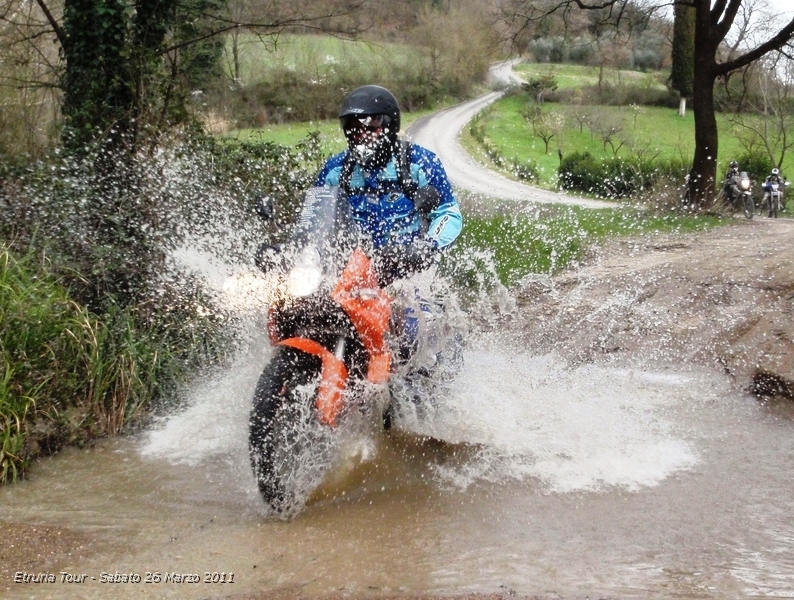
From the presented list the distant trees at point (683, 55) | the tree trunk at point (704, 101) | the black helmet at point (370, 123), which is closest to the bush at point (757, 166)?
the distant trees at point (683, 55)

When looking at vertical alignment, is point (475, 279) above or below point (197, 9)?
below

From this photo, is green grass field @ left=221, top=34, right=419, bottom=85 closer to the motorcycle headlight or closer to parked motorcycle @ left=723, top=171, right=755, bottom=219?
the motorcycle headlight

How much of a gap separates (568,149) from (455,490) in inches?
1661

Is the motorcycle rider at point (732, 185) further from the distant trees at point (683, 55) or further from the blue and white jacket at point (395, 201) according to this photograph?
the blue and white jacket at point (395, 201)

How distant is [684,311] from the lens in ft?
28.3

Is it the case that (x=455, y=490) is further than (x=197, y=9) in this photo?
No

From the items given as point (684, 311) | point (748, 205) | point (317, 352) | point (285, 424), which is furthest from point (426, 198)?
point (748, 205)

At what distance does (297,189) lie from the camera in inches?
395

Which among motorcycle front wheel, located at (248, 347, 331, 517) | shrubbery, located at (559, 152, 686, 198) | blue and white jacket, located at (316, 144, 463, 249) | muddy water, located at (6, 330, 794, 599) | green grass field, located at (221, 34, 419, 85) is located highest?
green grass field, located at (221, 34, 419, 85)

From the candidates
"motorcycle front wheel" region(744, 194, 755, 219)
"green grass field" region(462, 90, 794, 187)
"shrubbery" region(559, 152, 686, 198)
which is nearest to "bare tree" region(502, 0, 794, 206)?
Result: "motorcycle front wheel" region(744, 194, 755, 219)

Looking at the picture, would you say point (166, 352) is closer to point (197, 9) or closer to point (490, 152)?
point (197, 9)

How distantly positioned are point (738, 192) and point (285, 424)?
55.9ft

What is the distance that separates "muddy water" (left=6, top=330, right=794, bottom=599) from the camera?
396cm

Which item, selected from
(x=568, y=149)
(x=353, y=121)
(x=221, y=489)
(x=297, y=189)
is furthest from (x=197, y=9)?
(x=568, y=149)
